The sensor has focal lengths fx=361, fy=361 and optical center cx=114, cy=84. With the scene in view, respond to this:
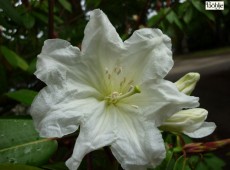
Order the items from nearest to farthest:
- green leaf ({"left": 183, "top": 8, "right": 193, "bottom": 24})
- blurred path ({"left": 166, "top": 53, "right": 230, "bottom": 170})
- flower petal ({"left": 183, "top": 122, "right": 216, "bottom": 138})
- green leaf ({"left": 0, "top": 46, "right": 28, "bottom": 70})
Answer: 1. flower petal ({"left": 183, "top": 122, "right": 216, "bottom": 138})
2. green leaf ({"left": 0, "top": 46, "right": 28, "bottom": 70})
3. green leaf ({"left": 183, "top": 8, "right": 193, "bottom": 24})
4. blurred path ({"left": 166, "top": 53, "right": 230, "bottom": 170})

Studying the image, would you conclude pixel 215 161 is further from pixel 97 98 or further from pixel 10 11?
pixel 10 11

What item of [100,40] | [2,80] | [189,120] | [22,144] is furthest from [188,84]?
[2,80]

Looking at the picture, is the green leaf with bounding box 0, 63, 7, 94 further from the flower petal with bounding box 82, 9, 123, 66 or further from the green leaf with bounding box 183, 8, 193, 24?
the green leaf with bounding box 183, 8, 193, 24

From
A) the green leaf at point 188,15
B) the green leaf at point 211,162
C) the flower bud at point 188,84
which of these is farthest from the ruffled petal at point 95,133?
the green leaf at point 188,15

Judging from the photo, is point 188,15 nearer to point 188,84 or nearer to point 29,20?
point 29,20

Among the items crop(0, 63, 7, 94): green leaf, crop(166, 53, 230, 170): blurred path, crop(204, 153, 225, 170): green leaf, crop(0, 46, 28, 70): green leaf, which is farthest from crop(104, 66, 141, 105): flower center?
crop(166, 53, 230, 170): blurred path
